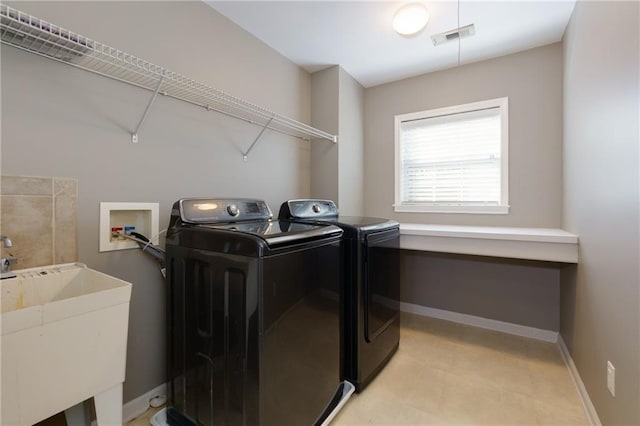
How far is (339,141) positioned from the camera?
2703mm

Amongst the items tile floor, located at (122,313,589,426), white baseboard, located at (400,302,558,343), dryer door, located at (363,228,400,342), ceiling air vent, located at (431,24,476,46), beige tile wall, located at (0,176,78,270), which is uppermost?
ceiling air vent, located at (431,24,476,46)

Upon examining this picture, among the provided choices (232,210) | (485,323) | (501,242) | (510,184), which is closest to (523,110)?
(510,184)

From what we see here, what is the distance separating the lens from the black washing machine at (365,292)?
5.51 feet

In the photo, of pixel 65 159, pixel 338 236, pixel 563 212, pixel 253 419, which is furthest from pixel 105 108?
pixel 563 212

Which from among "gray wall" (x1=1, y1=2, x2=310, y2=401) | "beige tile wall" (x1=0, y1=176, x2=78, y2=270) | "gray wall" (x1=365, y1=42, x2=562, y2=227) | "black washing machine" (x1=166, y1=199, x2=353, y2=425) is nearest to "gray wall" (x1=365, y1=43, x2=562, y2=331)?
"gray wall" (x1=365, y1=42, x2=562, y2=227)

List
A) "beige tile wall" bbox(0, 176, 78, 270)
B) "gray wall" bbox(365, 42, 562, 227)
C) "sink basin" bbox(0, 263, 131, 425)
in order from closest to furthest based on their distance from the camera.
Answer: "sink basin" bbox(0, 263, 131, 425) → "beige tile wall" bbox(0, 176, 78, 270) → "gray wall" bbox(365, 42, 562, 227)

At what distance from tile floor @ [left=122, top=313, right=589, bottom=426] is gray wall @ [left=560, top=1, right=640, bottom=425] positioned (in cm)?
22

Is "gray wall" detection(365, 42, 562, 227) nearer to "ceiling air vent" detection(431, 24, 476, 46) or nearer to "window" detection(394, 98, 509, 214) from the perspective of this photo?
"window" detection(394, 98, 509, 214)

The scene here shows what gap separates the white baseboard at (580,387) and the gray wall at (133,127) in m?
2.27

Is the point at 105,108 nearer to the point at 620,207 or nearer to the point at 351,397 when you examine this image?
the point at 351,397

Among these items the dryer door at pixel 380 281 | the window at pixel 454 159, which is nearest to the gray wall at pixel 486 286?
the window at pixel 454 159

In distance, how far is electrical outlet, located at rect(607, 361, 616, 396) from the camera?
1.21 meters

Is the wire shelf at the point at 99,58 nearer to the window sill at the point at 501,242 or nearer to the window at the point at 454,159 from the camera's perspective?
the window sill at the point at 501,242

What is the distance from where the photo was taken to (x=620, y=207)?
3.87 ft
